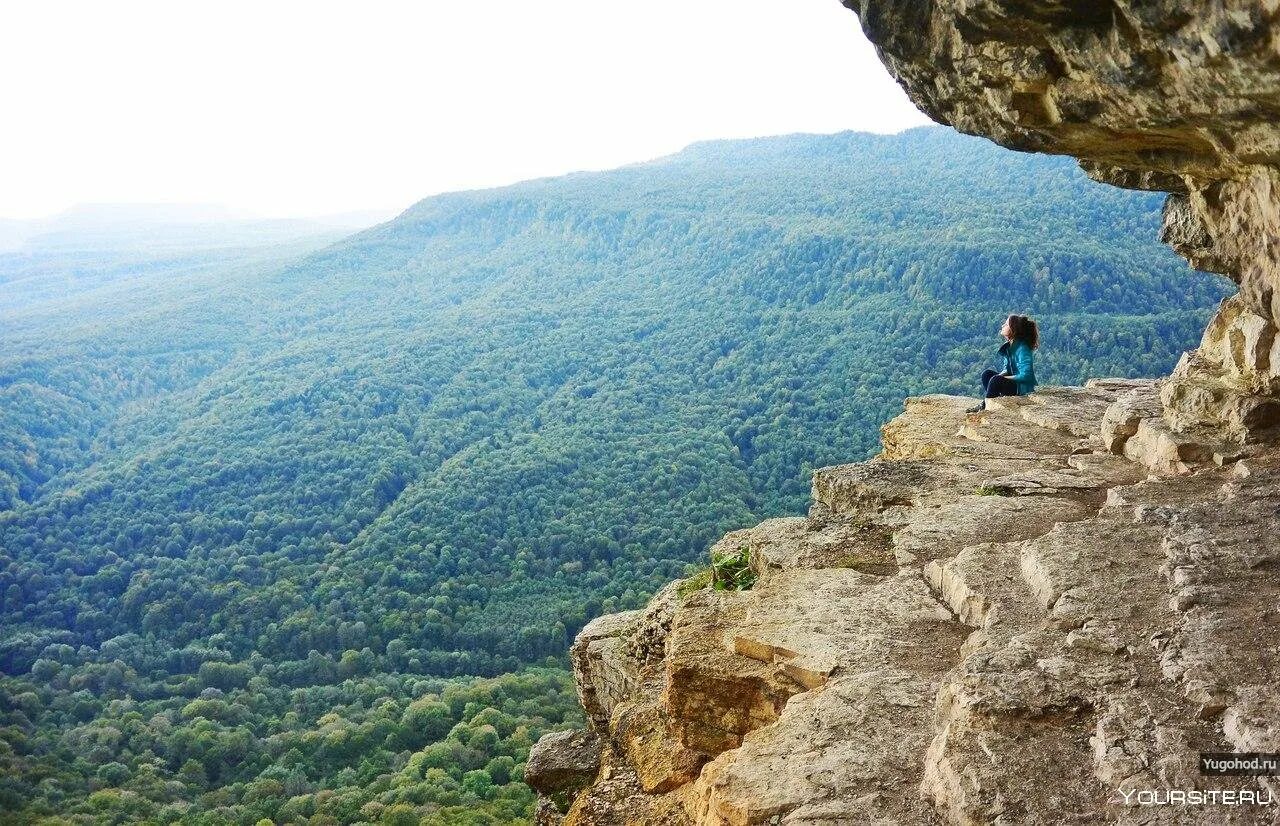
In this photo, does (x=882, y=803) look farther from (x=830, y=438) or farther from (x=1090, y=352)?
(x=1090, y=352)

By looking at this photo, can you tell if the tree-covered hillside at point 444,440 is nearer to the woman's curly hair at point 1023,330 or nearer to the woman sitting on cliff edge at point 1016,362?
the woman sitting on cliff edge at point 1016,362

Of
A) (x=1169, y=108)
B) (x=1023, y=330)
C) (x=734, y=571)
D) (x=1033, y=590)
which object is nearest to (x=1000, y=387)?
(x=1023, y=330)

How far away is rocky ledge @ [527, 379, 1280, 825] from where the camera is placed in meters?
4.18

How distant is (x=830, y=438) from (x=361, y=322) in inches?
2459

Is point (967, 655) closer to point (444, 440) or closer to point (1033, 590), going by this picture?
point (1033, 590)

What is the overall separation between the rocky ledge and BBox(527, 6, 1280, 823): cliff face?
0.02 metres

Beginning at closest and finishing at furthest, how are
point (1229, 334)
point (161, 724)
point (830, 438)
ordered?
point (1229, 334)
point (161, 724)
point (830, 438)

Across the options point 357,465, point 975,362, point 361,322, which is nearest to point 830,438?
point 975,362

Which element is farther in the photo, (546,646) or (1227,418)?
(546,646)

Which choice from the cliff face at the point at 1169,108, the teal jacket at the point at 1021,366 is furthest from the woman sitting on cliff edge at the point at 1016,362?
the cliff face at the point at 1169,108

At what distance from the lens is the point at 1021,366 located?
11.9 meters

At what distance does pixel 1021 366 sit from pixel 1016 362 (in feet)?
0.27

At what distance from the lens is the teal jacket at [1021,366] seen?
38.8ft

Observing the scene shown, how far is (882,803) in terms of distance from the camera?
4.33 meters
